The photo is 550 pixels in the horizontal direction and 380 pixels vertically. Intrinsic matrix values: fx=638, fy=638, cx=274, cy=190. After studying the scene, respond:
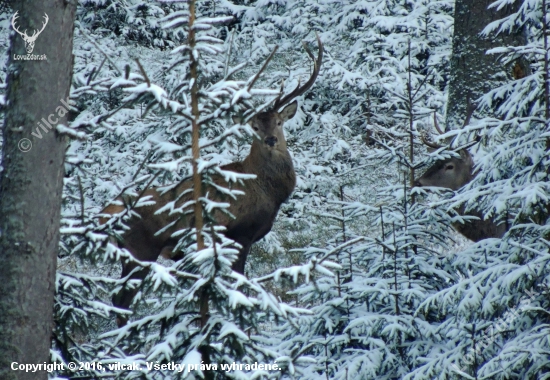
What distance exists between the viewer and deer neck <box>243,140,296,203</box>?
26.2ft

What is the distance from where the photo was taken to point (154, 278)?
10.5ft

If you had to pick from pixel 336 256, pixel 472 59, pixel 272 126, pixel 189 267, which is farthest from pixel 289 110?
pixel 189 267

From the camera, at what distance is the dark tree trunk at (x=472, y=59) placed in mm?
7953

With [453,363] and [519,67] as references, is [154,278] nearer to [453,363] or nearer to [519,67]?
[453,363]

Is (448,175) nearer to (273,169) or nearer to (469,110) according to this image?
(469,110)

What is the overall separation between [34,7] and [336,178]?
7.87 metres

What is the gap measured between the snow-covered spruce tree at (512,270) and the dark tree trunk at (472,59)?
276 centimetres

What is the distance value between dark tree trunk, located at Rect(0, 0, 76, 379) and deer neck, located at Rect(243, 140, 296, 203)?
469cm

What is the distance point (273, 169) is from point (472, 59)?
289 cm

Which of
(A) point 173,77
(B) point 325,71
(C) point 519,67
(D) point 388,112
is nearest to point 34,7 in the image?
(C) point 519,67

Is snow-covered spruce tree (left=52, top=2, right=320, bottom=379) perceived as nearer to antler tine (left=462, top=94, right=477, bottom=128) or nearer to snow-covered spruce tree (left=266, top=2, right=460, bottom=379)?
snow-covered spruce tree (left=266, top=2, right=460, bottom=379)

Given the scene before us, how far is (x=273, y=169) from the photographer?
8.09 meters

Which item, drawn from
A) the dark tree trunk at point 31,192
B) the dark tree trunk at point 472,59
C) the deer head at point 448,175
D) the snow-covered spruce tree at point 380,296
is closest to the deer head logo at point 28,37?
the dark tree trunk at point 31,192

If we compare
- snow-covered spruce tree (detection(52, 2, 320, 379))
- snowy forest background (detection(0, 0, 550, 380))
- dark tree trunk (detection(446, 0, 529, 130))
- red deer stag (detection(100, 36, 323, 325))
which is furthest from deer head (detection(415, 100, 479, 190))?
snow-covered spruce tree (detection(52, 2, 320, 379))
